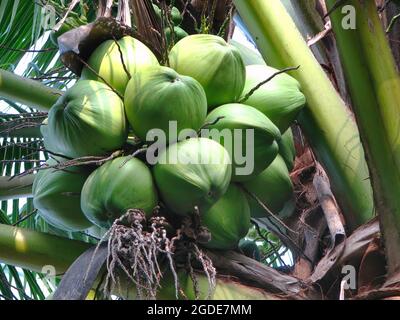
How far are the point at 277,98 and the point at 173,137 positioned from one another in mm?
244

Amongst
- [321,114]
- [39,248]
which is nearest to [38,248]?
[39,248]

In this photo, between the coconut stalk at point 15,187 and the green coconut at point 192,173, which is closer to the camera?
the green coconut at point 192,173

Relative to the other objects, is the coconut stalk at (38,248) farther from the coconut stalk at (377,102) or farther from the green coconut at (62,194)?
the coconut stalk at (377,102)

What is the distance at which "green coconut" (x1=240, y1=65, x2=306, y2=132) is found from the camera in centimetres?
135

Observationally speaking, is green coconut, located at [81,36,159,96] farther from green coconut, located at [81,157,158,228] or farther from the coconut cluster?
green coconut, located at [81,157,158,228]

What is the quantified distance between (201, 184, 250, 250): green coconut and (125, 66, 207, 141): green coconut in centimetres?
15

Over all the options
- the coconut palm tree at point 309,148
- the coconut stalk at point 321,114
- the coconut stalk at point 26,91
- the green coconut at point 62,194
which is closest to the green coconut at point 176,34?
the coconut palm tree at point 309,148

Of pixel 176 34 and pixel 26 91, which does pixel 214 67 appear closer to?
pixel 176 34

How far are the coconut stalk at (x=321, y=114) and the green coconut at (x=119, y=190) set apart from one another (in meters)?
0.42

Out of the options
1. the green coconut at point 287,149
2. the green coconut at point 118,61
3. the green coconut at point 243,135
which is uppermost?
the green coconut at point 118,61

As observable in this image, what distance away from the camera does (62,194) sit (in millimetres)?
1301

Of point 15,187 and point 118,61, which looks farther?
point 15,187

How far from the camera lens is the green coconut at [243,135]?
125 cm
